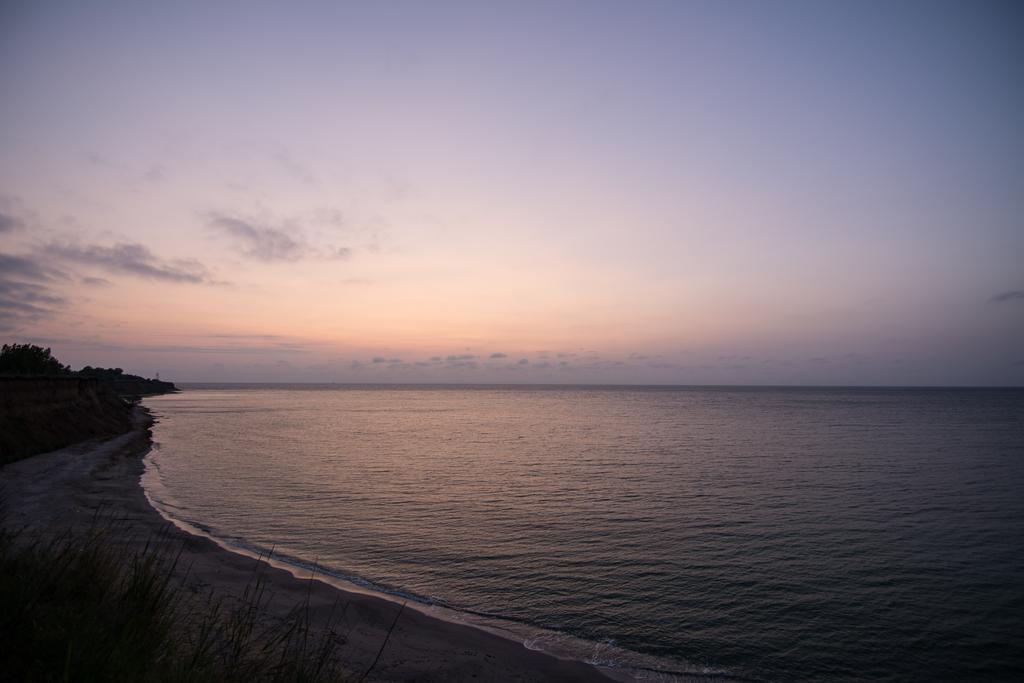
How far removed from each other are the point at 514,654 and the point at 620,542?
1022cm

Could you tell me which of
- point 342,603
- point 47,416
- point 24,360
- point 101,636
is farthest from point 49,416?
point 101,636

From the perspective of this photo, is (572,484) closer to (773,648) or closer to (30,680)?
(773,648)

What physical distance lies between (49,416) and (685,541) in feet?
164

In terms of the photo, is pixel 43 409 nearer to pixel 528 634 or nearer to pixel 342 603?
pixel 342 603

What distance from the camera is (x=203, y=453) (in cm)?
4712

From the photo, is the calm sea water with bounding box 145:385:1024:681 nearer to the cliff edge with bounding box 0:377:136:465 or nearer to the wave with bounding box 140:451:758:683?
the wave with bounding box 140:451:758:683

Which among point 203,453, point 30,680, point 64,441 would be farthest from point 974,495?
point 64,441

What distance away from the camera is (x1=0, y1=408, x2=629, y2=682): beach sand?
11.8 meters

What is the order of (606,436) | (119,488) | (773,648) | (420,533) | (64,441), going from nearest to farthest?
(773,648) < (420,533) < (119,488) < (64,441) < (606,436)

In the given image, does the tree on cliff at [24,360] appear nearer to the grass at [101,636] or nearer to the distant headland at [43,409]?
the distant headland at [43,409]

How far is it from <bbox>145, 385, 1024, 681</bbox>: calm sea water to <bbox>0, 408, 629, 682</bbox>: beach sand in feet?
4.54

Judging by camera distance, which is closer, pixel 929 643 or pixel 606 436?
pixel 929 643

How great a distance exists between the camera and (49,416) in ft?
148

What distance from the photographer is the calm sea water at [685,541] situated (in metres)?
14.0
